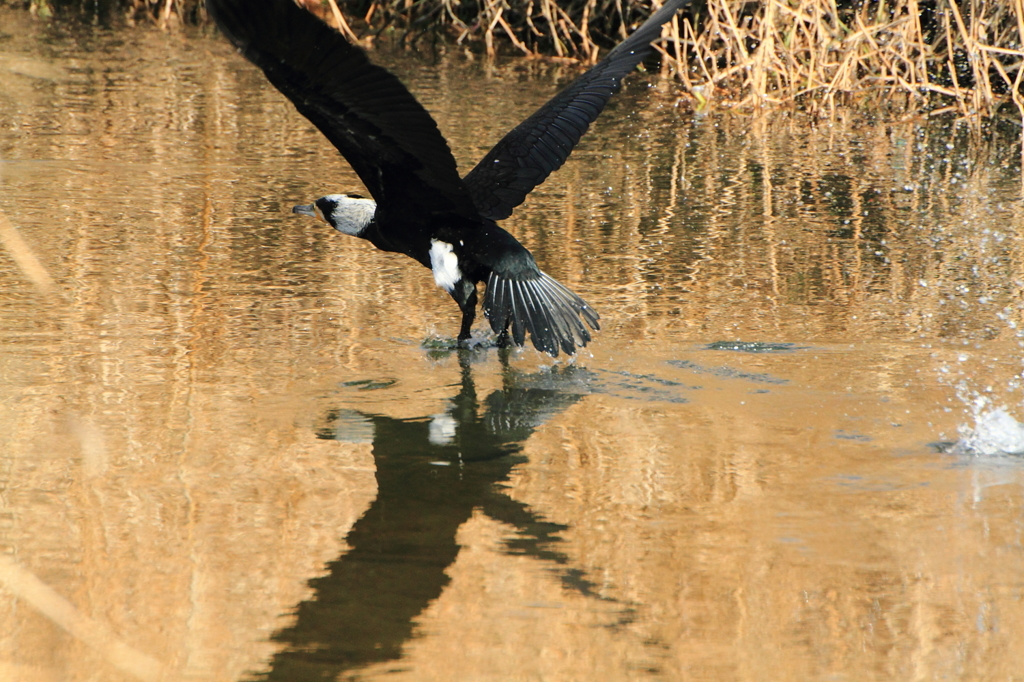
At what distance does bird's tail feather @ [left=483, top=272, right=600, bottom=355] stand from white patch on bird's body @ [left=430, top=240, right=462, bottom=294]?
0.49ft

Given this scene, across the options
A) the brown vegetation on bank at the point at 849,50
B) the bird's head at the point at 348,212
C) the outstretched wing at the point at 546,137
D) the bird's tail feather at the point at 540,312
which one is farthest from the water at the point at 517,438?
the brown vegetation on bank at the point at 849,50

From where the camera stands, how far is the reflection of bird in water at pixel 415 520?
2.40 meters

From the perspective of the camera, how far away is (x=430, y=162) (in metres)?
3.87

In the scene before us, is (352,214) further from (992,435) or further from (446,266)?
(992,435)

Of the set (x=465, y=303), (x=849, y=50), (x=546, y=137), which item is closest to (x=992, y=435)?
(x=465, y=303)

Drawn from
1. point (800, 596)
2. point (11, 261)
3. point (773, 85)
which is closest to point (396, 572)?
point (800, 596)

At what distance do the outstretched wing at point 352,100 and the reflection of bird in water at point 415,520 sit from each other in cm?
61

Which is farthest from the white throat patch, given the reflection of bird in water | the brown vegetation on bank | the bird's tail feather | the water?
the brown vegetation on bank

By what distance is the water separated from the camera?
242 centimetres

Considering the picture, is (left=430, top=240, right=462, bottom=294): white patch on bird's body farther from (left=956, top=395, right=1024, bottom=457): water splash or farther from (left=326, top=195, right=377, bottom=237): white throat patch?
(left=956, top=395, right=1024, bottom=457): water splash

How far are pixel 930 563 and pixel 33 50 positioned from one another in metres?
8.29

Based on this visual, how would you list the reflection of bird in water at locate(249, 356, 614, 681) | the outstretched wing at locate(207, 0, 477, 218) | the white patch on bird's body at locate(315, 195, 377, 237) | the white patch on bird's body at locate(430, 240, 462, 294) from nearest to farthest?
1. the reflection of bird in water at locate(249, 356, 614, 681)
2. the outstretched wing at locate(207, 0, 477, 218)
3. the white patch on bird's body at locate(430, 240, 462, 294)
4. the white patch on bird's body at locate(315, 195, 377, 237)

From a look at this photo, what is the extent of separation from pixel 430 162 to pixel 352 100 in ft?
1.49

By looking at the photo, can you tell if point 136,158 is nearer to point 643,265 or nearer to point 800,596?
point 643,265
